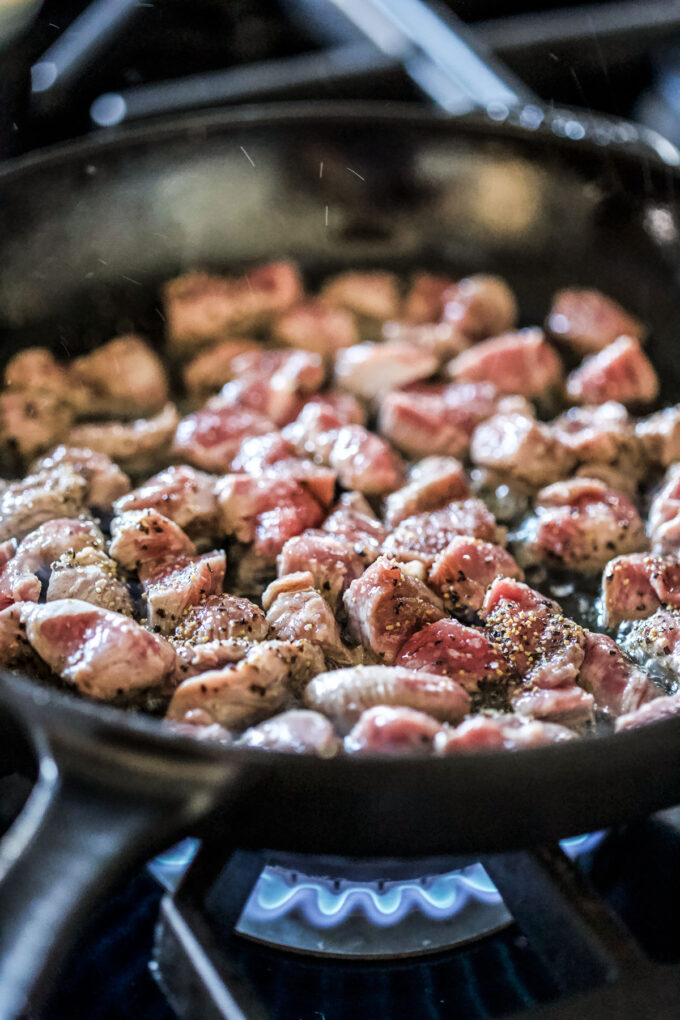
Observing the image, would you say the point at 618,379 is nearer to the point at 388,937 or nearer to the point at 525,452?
the point at 525,452

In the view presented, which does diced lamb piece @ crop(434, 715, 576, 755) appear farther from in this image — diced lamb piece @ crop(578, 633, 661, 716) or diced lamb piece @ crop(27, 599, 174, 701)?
diced lamb piece @ crop(27, 599, 174, 701)

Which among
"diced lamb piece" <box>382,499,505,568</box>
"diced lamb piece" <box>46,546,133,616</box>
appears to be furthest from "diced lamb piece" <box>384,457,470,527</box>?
"diced lamb piece" <box>46,546,133,616</box>

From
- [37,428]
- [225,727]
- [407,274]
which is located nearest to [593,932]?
[225,727]

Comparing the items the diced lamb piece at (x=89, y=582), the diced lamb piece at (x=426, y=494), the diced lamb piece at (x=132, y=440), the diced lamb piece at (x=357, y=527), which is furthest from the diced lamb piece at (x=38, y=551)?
the diced lamb piece at (x=426, y=494)

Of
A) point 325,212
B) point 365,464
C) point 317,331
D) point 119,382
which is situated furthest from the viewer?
point 325,212

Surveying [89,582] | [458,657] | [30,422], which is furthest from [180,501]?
[458,657]

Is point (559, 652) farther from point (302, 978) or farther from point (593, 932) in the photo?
point (302, 978)

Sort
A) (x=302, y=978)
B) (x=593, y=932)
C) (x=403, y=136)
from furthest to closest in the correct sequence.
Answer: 1. (x=403, y=136)
2. (x=302, y=978)
3. (x=593, y=932)
